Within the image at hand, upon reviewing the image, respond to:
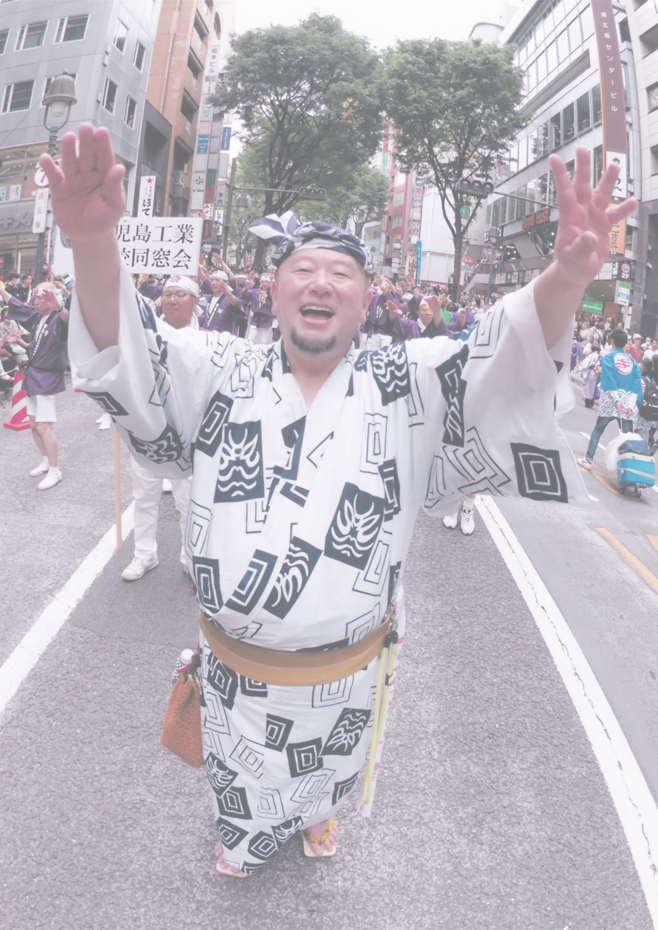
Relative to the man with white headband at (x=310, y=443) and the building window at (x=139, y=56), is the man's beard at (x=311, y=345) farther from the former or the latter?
the building window at (x=139, y=56)

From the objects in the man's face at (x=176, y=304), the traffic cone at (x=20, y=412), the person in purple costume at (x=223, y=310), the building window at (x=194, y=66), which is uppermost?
the building window at (x=194, y=66)

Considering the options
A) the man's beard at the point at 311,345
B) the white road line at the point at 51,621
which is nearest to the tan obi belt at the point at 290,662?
the man's beard at the point at 311,345

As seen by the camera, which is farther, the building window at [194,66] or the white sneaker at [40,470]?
the building window at [194,66]

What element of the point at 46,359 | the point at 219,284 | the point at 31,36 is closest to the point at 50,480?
the point at 46,359

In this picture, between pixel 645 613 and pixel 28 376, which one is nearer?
pixel 645 613

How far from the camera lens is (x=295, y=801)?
76.7 inches

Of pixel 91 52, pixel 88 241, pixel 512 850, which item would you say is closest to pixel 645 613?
pixel 512 850

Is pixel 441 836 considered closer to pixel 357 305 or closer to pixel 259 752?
pixel 259 752

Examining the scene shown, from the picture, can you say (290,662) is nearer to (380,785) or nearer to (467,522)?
(380,785)

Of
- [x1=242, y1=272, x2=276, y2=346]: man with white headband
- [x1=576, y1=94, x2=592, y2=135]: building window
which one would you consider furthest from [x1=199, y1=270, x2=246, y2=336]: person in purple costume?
[x1=576, y1=94, x2=592, y2=135]: building window

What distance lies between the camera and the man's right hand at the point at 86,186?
1.33m

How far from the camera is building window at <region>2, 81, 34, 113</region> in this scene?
25141 mm

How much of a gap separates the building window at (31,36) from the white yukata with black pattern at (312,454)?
29.7m

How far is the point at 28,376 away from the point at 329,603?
5.36m
